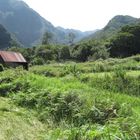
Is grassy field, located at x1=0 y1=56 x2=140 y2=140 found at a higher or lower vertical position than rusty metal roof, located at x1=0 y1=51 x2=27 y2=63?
higher

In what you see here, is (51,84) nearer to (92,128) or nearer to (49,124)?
(49,124)

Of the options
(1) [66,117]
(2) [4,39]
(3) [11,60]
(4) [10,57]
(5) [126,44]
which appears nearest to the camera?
(1) [66,117]

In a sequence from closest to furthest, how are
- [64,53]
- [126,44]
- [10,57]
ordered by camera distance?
[10,57] < [126,44] < [64,53]

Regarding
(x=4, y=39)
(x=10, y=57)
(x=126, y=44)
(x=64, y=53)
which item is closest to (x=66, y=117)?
(x=10, y=57)

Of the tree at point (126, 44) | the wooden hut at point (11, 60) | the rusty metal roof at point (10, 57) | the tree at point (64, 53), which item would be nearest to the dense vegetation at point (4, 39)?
the tree at point (64, 53)

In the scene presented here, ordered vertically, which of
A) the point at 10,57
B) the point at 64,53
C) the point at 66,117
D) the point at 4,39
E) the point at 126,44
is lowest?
the point at 4,39

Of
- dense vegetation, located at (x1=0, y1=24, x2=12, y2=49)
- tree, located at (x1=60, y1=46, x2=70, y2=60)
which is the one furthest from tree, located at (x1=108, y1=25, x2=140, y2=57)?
dense vegetation, located at (x1=0, y1=24, x2=12, y2=49)

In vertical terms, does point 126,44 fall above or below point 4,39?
above

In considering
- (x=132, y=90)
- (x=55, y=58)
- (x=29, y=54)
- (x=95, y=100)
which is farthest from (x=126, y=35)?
(x=95, y=100)

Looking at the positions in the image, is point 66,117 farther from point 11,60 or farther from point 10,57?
point 10,57

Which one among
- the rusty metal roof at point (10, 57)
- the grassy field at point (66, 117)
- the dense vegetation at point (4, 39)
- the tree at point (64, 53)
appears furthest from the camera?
the dense vegetation at point (4, 39)

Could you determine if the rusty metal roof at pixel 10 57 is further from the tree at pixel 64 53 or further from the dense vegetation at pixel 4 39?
the dense vegetation at pixel 4 39

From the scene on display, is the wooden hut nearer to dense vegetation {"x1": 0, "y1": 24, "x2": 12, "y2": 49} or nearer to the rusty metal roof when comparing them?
the rusty metal roof

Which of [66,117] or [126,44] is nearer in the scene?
[66,117]
